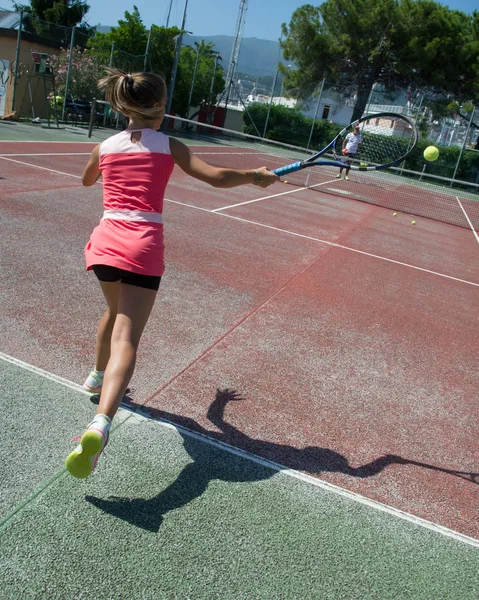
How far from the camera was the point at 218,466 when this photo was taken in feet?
9.55

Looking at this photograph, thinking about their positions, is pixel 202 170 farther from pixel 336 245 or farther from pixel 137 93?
pixel 336 245

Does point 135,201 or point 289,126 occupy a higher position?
point 289,126

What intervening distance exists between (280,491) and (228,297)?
3030 mm

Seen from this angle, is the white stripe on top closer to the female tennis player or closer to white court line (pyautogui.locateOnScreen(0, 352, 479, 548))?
the female tennis player

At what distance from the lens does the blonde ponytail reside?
2676mm

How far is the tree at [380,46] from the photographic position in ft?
106

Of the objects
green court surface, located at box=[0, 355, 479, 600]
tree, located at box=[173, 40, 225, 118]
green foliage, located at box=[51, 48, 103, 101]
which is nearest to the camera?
green court surface, located at box=[0, 355, 479, 600]

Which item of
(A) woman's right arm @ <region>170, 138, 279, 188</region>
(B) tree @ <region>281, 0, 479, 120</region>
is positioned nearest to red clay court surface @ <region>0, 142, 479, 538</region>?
(A) woman's right arm @ <region>170, 138, 279, 188</region>

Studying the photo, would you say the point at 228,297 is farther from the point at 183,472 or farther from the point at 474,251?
the point at 474,251

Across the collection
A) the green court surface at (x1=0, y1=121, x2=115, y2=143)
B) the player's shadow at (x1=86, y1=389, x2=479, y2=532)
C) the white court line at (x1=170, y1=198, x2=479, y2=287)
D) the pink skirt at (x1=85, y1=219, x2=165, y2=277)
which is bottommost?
the player's shadow at (x1=86, y1=389, x2=479, y2=532)

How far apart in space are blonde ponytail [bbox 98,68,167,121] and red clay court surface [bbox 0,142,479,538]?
164 centimetres

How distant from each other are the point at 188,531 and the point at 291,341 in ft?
8.60

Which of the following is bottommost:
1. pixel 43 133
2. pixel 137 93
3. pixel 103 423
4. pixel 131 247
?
pixel 103 423

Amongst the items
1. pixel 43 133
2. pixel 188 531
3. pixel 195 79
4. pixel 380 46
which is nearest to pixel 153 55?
pixel 195 79
